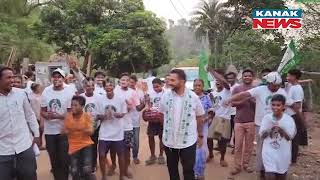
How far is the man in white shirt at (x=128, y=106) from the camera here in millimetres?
7856

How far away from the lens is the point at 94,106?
748 centimetres

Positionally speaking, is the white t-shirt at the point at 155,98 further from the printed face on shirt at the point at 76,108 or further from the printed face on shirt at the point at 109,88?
the printed face on shirt at the point at 76,108

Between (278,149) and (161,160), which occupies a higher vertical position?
(278,149)

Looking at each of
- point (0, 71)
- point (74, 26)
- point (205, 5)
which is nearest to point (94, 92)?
point (0, 71)

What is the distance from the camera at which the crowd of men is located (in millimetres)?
5145

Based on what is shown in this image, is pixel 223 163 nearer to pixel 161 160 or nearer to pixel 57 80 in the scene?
pixel 161 160

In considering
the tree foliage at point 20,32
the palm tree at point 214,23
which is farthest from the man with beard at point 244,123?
the palm tree at point 214,23

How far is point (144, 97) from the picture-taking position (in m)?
8.81

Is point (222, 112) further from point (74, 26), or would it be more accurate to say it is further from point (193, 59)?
point (193, 59)

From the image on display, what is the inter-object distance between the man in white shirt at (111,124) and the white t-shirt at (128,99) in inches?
16.1

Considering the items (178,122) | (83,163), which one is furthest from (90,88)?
(178,122)

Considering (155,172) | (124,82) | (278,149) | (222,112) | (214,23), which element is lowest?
(155,172)

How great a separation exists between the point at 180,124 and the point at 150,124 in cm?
311

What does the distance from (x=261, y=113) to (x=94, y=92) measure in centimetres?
269
